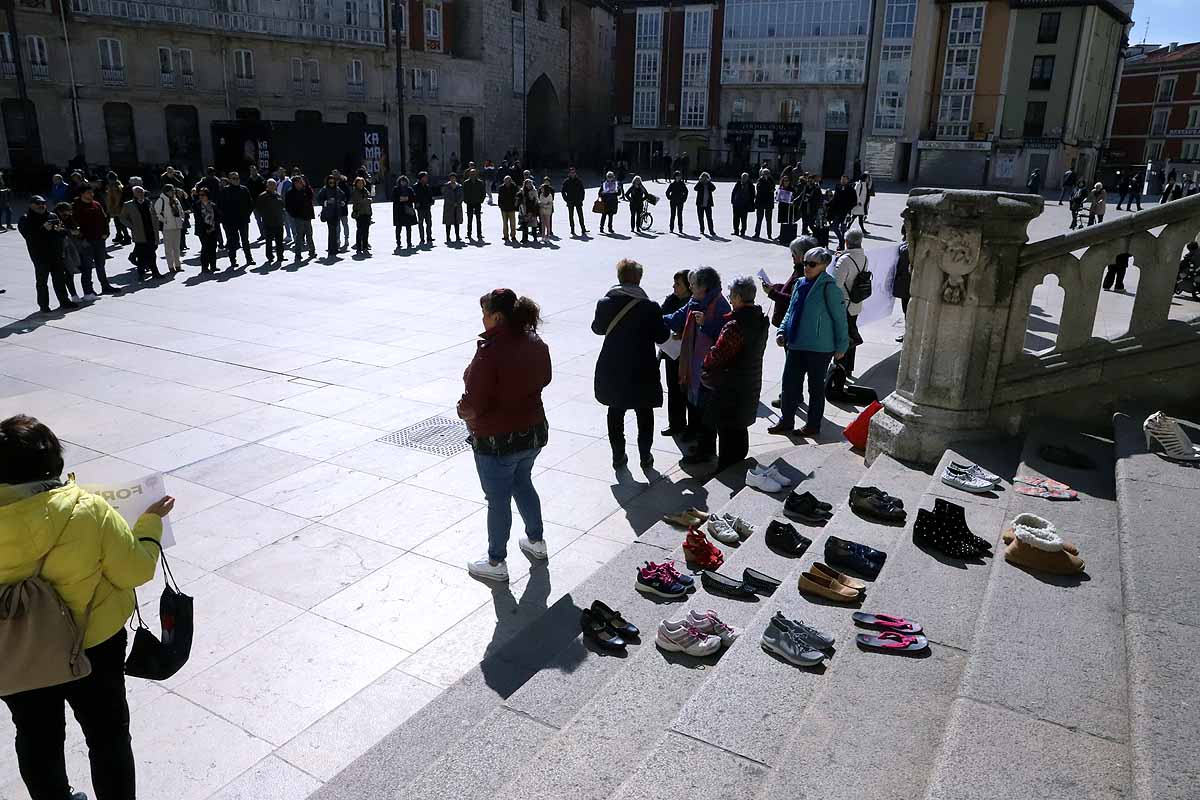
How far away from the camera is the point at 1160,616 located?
3.14 metres

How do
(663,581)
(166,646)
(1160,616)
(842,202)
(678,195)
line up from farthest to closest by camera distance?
1. (678,195)
2. (842,202)
3. (663,581)
4. (166,646)
5. (1160,616)

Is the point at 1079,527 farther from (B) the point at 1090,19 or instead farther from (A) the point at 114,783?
(B) the point at 1090,19

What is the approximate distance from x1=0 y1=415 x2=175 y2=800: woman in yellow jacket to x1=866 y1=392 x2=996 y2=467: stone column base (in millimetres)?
4481

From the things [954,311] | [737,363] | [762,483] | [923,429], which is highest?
[954,311]

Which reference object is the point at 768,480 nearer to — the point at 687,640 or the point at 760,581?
the point at 760,581

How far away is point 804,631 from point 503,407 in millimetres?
2236

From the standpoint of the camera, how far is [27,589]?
110 inches

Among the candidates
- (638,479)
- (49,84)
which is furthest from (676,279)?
(49,84)

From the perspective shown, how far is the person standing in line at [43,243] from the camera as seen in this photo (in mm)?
12641

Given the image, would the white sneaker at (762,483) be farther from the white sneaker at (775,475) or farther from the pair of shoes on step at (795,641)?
the pair of shoes on step at (795,641)

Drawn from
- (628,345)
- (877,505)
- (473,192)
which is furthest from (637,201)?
(877,505)

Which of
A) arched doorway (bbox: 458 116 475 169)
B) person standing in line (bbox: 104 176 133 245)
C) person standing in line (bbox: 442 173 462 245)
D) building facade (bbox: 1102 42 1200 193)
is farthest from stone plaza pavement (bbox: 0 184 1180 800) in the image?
building facade (bbox: 1102 42 1200 193)

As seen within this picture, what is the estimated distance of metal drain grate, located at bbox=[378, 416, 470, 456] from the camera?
7.53 metres

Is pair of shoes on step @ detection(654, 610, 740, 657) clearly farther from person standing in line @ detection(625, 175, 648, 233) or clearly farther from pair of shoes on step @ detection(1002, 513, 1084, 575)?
person standing in line @ detection(625, 175, 648, 233)
